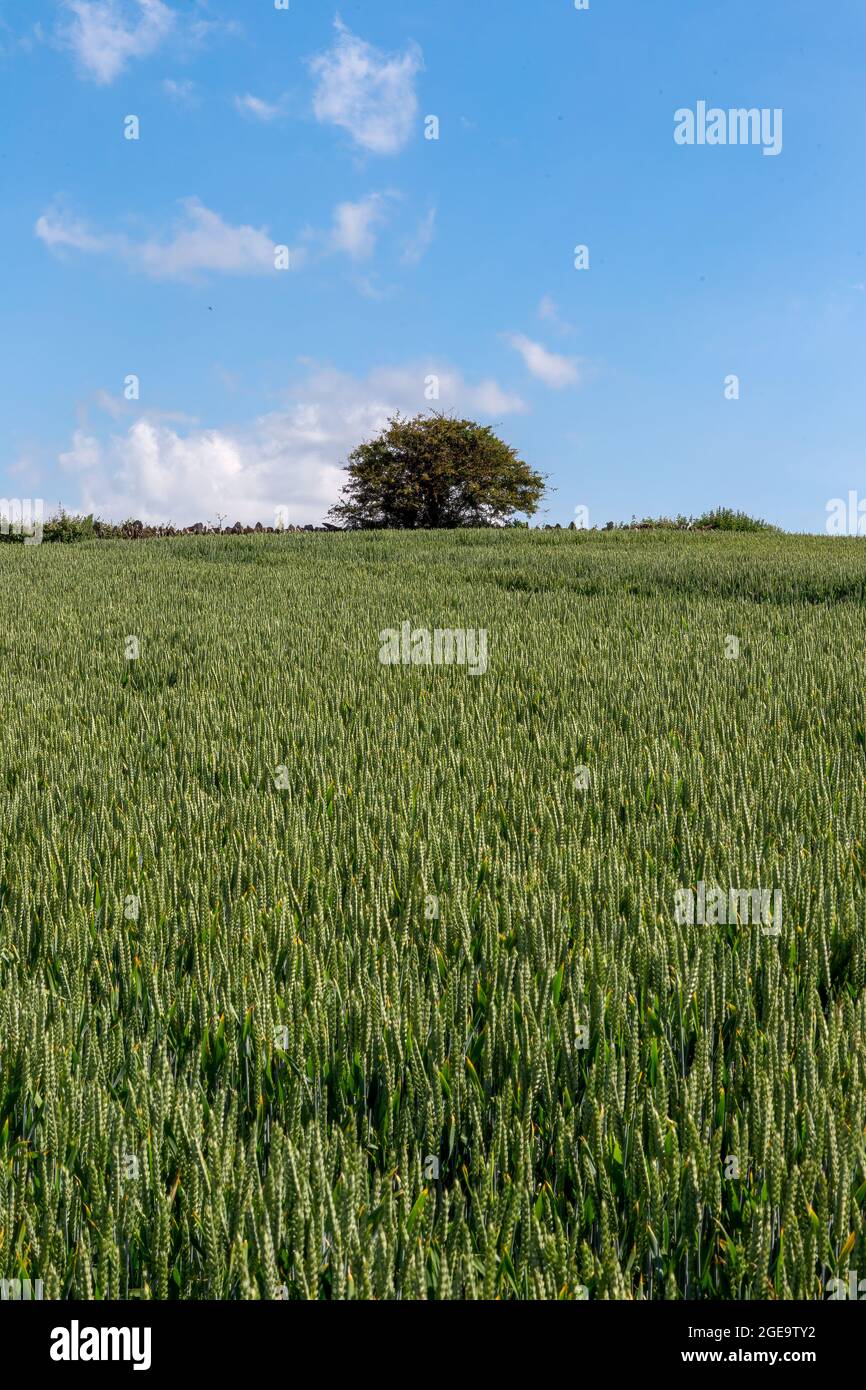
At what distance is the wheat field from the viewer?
5.24 feet

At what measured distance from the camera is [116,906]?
2.98 meters

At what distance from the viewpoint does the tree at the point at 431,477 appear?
120ft

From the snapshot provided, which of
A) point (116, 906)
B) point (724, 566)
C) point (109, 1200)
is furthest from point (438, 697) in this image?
point (724, 566)

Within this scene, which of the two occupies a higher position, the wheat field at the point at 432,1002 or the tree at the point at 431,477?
the tree at the point at 431,477

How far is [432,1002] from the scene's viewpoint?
2258 mm

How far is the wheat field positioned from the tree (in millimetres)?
31604

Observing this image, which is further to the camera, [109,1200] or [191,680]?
[191,680]

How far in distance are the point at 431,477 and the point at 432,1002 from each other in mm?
35543

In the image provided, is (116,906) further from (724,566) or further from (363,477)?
(363,477)

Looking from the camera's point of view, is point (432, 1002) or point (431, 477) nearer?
point (432, 1002)

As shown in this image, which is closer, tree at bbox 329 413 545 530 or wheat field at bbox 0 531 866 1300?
wheat field at bbox 0 531 866 1300

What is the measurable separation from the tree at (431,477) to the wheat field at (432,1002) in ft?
104

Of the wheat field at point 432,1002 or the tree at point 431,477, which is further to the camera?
the tree at point 431,477

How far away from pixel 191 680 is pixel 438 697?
1921mm
